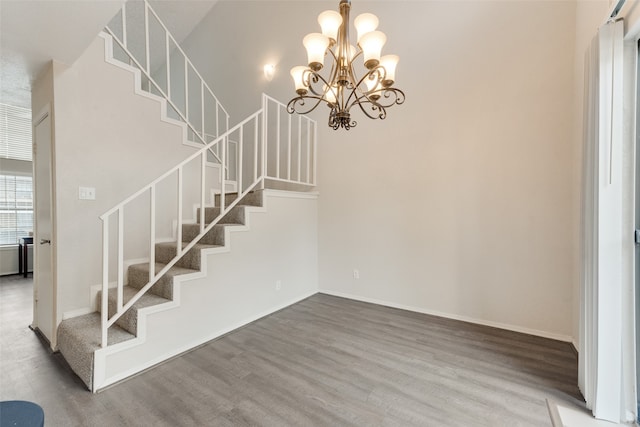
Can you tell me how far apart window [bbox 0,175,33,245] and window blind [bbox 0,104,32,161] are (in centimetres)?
60

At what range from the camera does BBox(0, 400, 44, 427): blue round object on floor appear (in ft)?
3.11

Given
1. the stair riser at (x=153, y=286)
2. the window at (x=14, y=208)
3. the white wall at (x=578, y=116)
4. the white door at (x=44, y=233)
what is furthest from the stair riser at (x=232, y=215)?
the window at (x=14, y=208)

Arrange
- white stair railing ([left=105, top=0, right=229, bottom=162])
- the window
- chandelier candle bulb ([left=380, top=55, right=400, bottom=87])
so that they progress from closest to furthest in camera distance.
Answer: chandelier candle bulb ([left=380, top=55, right=400, bottom=87]), white stair railing ([left=105, top=0, right=229, bottom=162]), the window

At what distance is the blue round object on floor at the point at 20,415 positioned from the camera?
37.3 inches

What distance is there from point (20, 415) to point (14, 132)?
6592 millimetres

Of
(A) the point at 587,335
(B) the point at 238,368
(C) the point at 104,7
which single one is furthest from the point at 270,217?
(A) the point at 587,335

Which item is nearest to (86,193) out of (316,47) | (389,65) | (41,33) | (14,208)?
(41,33)

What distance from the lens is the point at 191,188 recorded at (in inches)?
144

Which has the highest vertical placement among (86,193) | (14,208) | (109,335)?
(86,193)

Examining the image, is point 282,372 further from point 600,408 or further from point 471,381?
point 600,408

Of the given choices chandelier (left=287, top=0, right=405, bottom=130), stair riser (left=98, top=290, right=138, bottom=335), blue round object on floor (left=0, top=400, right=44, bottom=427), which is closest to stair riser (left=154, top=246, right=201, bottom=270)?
stair riser (left=98, top=290, right=138, bottom=335)

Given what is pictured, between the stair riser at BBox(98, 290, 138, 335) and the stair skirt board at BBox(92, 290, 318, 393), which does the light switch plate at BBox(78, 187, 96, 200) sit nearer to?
the stair riser at BBox(98, 290, 138, 335)

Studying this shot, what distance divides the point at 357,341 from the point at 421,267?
1.26 metres

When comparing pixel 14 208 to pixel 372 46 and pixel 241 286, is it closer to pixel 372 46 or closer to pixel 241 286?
pixel 241 286
